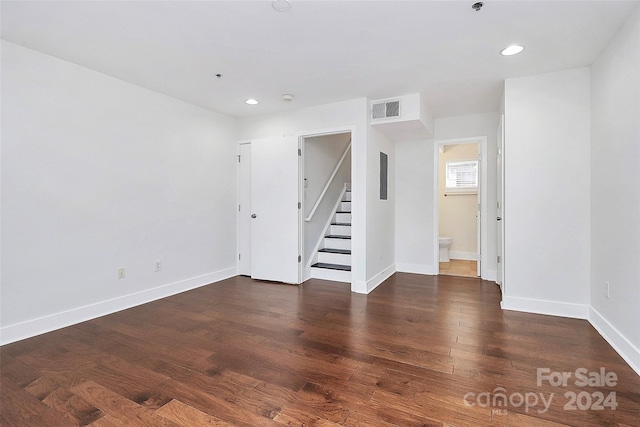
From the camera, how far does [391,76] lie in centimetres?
312

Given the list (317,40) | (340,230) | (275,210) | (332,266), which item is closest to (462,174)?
(340,230)

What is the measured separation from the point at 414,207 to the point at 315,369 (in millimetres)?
3489

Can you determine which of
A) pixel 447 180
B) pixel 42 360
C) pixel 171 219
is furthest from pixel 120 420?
pixel 447 180

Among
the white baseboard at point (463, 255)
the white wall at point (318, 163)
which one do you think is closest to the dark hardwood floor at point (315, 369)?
the white wall at point (318, 163)

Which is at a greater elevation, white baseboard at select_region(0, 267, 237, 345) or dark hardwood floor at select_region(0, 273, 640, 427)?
white baseboard at select_region(0, 267, 237, 345)

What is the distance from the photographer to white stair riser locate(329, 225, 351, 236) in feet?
16.9

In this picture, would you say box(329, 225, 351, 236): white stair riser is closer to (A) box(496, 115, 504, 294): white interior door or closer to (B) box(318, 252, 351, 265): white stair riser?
(B) box(318, 252, 351, 265): white stair riser

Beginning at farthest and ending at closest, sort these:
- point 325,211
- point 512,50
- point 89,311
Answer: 1. point 325,211
2. point 89,311
3. point 512,50

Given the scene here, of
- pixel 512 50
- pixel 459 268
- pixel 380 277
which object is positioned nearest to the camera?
pixel 512 50

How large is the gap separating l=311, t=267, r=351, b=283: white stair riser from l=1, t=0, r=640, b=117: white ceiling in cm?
239

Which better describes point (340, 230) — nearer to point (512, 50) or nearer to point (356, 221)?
point (356, 221)

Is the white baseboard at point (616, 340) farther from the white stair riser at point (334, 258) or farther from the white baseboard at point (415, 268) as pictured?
the white stair riser at point (334, 258)

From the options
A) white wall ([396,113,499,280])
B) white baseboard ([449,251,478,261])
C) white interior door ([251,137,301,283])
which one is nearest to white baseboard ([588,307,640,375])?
white wall ([396,113,499,280])

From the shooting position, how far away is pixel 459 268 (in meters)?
5.27
